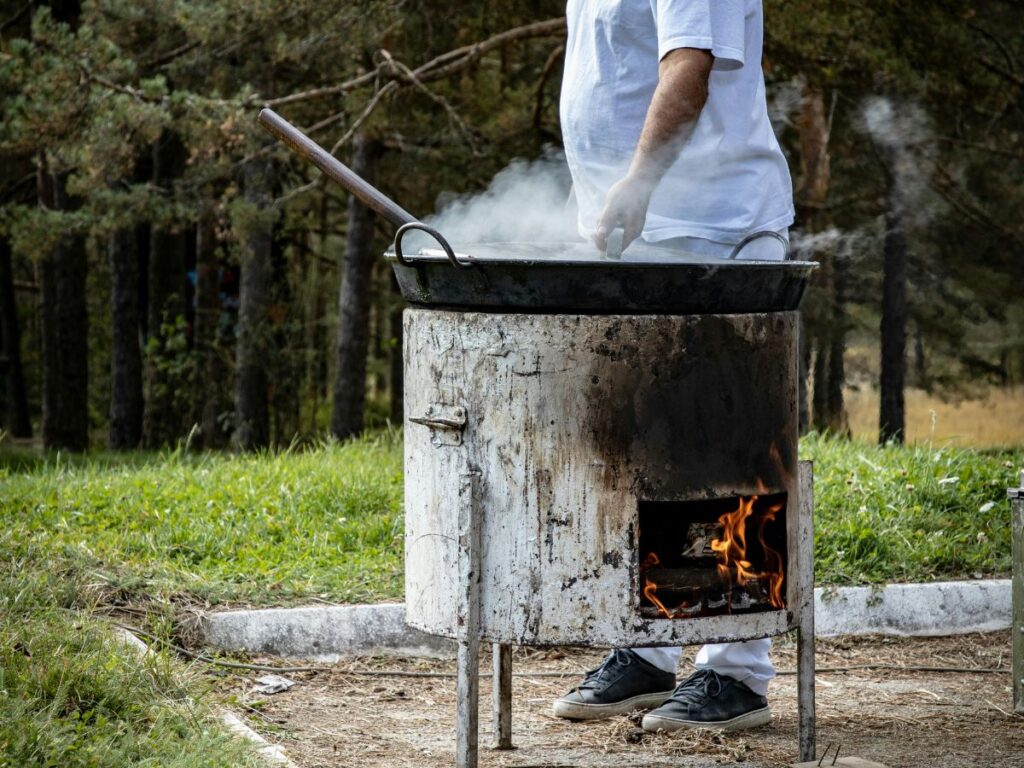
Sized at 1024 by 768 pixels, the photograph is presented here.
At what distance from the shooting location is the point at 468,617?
2893 millimetres

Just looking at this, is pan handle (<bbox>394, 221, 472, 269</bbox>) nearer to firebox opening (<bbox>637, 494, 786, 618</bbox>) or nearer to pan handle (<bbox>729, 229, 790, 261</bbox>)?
firebox opening (<bbox>637, 494, 786, 618</bbox>)

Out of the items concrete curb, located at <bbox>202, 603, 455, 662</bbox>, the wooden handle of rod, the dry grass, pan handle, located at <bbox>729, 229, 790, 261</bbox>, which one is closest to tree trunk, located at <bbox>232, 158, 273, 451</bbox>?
the dry grass

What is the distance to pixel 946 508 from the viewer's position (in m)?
5.52

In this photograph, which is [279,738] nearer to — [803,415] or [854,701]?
[854,701]

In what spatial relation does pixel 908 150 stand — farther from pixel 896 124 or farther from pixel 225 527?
pixel 225 527

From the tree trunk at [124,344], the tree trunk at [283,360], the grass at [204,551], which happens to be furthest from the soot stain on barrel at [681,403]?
the tree trunk at [124,344]

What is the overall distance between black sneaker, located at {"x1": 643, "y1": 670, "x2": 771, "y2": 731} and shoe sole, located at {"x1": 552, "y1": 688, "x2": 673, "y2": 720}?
0.42ft

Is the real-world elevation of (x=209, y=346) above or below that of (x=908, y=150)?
below

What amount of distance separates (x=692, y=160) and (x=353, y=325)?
1066 centimetres

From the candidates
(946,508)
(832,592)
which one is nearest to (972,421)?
(946,508)

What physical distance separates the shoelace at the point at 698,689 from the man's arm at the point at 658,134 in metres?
→ 1.34

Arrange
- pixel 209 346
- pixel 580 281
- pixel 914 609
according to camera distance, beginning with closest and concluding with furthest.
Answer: pixel 580 281 → pixel 914 609 → pixel 209 346

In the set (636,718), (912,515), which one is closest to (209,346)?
(912,515)

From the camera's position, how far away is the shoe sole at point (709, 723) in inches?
140
